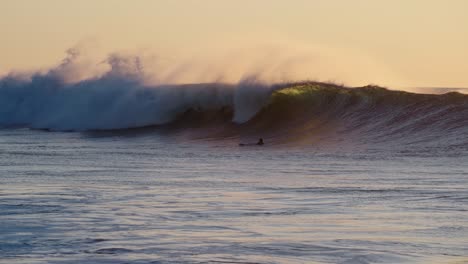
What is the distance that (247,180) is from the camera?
17.3 metres

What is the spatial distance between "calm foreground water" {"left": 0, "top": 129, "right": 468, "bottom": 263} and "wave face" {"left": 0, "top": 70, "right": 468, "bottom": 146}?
17.8 feet

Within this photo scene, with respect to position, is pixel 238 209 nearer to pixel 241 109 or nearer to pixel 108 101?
pixel 241 109

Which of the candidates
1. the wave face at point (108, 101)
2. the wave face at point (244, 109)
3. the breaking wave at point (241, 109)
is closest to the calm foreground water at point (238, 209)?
the wave face at point (244, 109)

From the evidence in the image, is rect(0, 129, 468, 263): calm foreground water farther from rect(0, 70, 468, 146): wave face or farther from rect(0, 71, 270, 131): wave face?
rect(0, 71, 270, 131): wave face

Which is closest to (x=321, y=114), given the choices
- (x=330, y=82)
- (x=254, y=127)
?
(x=254, y=127)

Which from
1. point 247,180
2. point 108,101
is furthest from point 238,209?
point 108,101

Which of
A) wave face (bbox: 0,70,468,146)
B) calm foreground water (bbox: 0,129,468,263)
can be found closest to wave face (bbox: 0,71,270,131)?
Answer: wave face (bbox: 0,70,468,146)

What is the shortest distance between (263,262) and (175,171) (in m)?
9.77

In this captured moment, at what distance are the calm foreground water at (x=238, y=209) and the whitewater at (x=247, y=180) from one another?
0.9 inches

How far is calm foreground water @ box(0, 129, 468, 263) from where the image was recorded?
10195 mm

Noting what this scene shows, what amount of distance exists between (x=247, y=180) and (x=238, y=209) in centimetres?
412

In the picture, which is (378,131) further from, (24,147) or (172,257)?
(172,257)

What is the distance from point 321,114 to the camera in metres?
32.8

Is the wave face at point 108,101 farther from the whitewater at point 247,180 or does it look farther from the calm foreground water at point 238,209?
the calm foreground water at point 238,209
